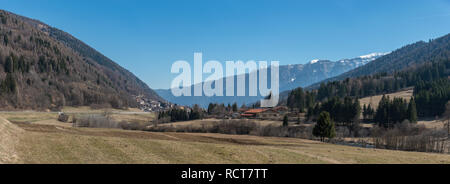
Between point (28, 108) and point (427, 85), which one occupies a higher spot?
point (427, 85)

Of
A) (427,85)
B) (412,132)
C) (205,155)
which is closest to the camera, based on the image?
(205,155)

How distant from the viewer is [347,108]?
131250 mm

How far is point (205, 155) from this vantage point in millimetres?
28609

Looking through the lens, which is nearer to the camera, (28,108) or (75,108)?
(28,108)

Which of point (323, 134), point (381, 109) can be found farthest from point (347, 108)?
point (323, 134)

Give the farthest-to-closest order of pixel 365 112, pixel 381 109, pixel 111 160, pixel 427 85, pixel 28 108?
pixel 427 85
pixel 28 108
pixel 365 112
pixel 381 109
pixel 111 160
